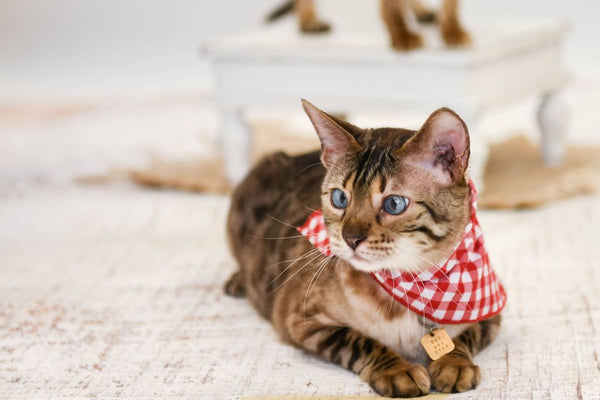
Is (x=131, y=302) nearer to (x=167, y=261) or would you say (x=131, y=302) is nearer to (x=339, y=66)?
(x=167, y=261)

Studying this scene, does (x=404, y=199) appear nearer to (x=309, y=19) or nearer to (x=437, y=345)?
(x=437, y=345)

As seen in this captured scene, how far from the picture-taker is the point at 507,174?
311 centimetres

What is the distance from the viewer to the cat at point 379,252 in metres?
1.53

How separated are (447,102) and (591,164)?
0.72 meters

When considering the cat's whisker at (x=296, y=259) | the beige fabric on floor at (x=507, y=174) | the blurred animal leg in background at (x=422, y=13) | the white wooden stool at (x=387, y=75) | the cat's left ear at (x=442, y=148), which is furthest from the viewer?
the blurred animal leg in background at (x=422, y=13)

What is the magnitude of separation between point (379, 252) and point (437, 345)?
0.22m

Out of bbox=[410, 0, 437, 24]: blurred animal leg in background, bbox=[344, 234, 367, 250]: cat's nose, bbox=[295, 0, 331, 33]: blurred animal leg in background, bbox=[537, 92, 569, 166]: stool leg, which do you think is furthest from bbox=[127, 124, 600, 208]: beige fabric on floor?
bbox=[344, 234, 367, 250]: cat's nose

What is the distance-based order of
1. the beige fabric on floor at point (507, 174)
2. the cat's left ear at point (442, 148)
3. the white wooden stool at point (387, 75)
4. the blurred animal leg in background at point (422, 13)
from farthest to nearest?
the blurred animal leg in background at point (422, 13)
the beige fabric on floor at point (507, 174)
the white wooden stool at point (387, 75)
the cat's left ear at point (442, 148)

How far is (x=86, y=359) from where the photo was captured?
1.82 m

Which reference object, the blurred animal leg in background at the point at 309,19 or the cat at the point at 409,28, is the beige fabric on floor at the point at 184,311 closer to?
the cat at the point at 409,28

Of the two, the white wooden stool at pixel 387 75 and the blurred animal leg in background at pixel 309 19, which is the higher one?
the blurred animal leg in background at pixel 309 19

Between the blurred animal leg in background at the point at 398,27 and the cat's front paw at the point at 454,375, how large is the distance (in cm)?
130

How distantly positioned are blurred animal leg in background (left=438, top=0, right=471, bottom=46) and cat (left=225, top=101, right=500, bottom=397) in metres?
1.03

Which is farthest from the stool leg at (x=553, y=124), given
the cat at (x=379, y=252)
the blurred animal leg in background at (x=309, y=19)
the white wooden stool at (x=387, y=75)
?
the cat at (x=379, y=252)
